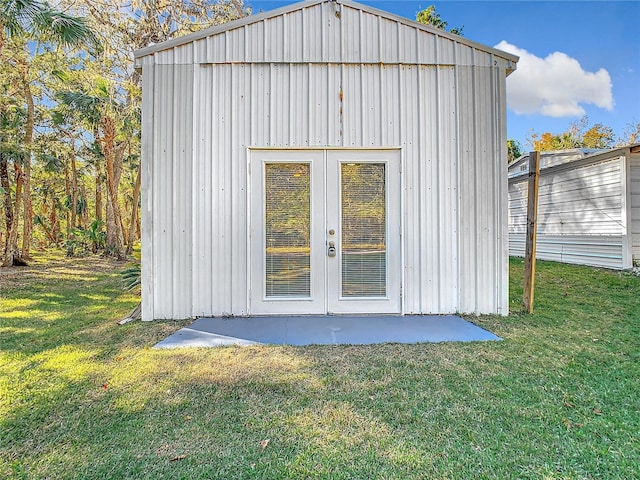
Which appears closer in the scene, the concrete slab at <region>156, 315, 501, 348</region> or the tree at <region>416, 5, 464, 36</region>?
the concrete slab at <region>156, 315, 501, 348</region>

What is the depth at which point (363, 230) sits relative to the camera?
14.6 ft

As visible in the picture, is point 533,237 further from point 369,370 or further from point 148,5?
point 148,5

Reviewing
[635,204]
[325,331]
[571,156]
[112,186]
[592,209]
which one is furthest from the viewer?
[112,186]

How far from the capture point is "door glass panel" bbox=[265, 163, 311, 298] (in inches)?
174

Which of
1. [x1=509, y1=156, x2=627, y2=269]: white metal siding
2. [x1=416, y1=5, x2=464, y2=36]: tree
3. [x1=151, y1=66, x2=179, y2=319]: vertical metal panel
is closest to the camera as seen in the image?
[x1=151, y1=66, x2=179, y2=319]: vertical metal panel

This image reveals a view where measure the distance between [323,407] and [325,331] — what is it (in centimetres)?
160

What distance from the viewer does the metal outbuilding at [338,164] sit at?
14.3 ft

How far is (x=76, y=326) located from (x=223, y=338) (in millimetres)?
1991

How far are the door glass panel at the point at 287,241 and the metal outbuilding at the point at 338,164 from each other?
2cm

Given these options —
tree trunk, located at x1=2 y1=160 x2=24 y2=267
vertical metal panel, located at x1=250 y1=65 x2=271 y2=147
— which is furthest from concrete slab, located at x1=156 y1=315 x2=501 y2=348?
tree trunk, located at x1=2 y1=160 x2=24 y2=267

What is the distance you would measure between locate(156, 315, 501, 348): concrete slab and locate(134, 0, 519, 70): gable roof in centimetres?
351

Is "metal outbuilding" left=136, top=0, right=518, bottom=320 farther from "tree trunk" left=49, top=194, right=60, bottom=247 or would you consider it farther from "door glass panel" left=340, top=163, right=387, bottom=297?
"tree trunk" left=49, top=194, right=60, bottom=247

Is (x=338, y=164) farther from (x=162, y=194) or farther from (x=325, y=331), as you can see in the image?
(x=162, y=194)

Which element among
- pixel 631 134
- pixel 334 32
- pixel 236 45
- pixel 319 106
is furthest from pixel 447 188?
pixel 631 134
